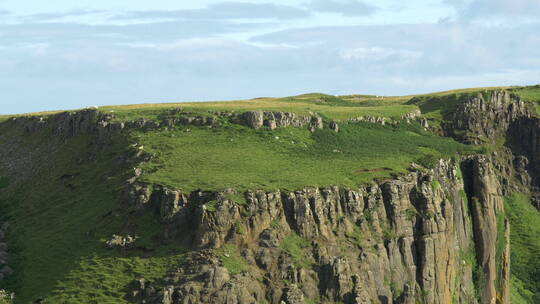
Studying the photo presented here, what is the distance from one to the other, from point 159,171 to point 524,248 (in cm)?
8043

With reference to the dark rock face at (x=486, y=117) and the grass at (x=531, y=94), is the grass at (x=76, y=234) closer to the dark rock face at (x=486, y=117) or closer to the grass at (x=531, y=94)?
the dark rock face at (x=486, y=117)

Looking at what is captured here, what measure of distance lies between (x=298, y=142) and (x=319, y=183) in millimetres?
24305

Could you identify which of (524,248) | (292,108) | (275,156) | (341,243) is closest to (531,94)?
(524,248)

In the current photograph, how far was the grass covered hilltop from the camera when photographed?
95.1 meters

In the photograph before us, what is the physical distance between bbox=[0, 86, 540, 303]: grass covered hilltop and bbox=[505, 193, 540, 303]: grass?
0.82ft

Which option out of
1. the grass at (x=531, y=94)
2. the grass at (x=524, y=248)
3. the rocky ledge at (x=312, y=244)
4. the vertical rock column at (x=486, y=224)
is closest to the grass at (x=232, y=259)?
the rocky ledge at (x=312, y=244)

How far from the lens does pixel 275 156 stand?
403 feet

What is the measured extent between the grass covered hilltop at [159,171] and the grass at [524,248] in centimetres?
25

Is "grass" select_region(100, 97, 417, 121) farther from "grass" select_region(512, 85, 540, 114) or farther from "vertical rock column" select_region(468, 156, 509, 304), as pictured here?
"grass" select_region(512, 85, 540, 114)

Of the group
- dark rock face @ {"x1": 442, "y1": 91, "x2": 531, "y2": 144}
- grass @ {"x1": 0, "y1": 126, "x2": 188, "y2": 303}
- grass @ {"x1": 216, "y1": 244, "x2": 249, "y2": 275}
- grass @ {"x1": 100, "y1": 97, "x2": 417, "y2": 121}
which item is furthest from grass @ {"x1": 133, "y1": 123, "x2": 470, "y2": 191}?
dark rock face @ {"x1": 442, "y1": 91, "x2": 531, "y2": 144}

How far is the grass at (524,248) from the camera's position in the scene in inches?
5748

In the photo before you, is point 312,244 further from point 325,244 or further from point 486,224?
point 486,224

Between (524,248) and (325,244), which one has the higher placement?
(325,244)

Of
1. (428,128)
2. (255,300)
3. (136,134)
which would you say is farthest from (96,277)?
(428,128)
